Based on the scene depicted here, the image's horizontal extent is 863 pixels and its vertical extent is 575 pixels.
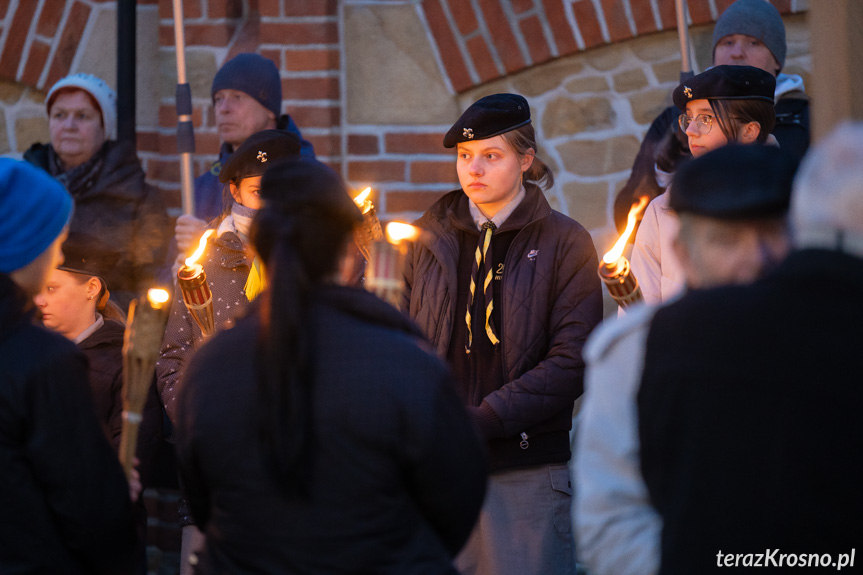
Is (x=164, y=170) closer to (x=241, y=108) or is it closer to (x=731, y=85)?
(x=241, y=108)

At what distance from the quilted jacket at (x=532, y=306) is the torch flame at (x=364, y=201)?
0.89 feet

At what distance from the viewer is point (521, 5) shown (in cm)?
505

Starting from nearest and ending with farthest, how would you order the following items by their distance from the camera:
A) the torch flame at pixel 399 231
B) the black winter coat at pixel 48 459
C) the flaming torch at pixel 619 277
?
the black winter coat at pixel 48 459, the flaming torch at pixel 619 277, the torch flame at pixel 399 231

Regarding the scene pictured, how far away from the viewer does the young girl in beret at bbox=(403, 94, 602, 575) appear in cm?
346

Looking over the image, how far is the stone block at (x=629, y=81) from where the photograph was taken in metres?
5.04

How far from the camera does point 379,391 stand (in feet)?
6.52

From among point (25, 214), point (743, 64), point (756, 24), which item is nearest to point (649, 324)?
point (25, 214)

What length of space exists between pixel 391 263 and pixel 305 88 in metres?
1.97

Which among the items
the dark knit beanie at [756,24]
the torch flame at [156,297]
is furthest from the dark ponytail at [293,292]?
the dark knit beanie at [756,24]

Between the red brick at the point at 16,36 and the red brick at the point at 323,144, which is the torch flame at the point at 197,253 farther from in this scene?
the red brick at the point at 16,36

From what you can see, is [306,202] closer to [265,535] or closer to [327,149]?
[265,535]

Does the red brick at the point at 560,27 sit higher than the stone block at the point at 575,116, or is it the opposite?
the red brick at the point at 560,27

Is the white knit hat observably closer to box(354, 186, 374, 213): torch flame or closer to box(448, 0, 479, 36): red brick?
box(448, 0, 479, 36): red brick

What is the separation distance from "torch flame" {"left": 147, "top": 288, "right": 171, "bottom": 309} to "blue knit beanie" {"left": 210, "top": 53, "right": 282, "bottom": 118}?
202 cm
